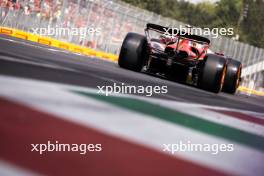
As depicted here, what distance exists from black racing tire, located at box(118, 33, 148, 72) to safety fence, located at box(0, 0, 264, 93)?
999 cm

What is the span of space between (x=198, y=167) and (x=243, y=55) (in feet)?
76.2

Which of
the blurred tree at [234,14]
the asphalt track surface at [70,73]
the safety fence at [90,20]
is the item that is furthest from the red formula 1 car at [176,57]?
the blurred tree at [234,14]

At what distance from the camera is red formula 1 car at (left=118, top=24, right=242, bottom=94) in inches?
346

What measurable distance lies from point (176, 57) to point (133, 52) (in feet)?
2.64

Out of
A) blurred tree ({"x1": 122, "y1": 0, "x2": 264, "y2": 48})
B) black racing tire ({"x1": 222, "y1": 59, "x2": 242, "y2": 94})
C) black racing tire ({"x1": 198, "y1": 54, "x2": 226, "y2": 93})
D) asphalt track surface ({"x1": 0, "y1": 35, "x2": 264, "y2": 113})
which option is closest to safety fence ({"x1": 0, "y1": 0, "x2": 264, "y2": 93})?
black racing tire ({"x1": 222, "y1": 59, "x2": 242, "y2": 94})

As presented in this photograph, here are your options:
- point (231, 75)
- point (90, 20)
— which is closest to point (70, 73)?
point (231, 75)

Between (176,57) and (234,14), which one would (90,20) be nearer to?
(176,57)

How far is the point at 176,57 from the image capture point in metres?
9.23

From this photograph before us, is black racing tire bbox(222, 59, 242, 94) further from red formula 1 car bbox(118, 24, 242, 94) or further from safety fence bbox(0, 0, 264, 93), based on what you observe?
safety fence bbox(0, 0, 264, 93)

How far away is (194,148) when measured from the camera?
2301mm

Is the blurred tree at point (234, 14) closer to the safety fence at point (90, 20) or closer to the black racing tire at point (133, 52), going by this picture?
the safety fence at point (90, 20)

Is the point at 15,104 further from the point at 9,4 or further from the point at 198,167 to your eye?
the point at 9,4

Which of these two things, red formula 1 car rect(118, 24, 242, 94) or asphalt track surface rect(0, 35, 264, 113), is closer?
asphalt track surface rect(0, 35, 264, 113)

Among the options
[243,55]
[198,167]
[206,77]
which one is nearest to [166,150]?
[198,167]
